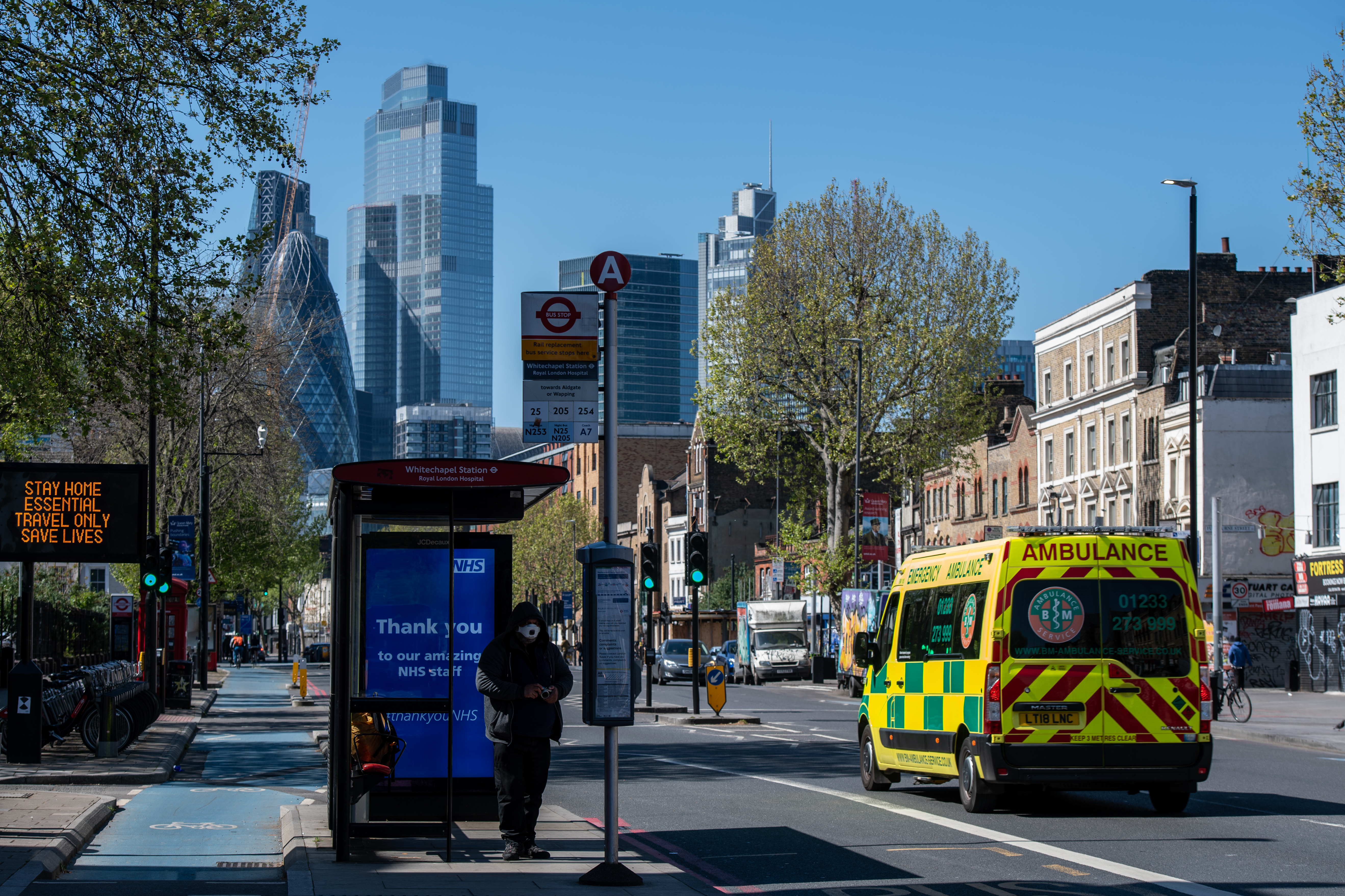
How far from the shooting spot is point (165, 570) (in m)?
31.6

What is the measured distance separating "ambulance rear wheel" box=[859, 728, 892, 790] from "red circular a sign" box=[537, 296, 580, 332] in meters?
7.38

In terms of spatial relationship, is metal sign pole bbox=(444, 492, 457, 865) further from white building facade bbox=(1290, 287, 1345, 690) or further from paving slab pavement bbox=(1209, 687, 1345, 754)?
white building facade bbox=(1290, 287, 1345, 690)

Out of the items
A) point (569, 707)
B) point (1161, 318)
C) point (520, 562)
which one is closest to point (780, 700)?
point (569, 707)

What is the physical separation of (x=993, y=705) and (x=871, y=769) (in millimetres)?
3335

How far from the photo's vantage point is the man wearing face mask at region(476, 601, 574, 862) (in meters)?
10.7

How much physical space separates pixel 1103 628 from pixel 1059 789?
76.5 inches

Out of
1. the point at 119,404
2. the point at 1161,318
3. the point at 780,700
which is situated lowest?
the point at 780,700

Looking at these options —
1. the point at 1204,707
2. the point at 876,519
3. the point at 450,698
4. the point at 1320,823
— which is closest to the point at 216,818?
the point at 450,698

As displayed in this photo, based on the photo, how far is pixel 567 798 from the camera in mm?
16766

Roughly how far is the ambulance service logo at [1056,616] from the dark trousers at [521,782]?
490 cm

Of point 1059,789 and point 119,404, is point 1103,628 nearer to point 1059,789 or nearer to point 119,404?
point 1059,789

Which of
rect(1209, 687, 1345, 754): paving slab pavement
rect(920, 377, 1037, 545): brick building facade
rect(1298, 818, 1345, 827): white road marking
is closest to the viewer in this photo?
rect(1298, 818, 1345, 827): white road marking

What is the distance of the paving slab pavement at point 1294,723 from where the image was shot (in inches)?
1032

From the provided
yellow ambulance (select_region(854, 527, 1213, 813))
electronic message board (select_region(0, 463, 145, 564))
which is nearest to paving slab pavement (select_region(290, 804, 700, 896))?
yellow ambulance (select_region(854, 527, 1213, 813))
